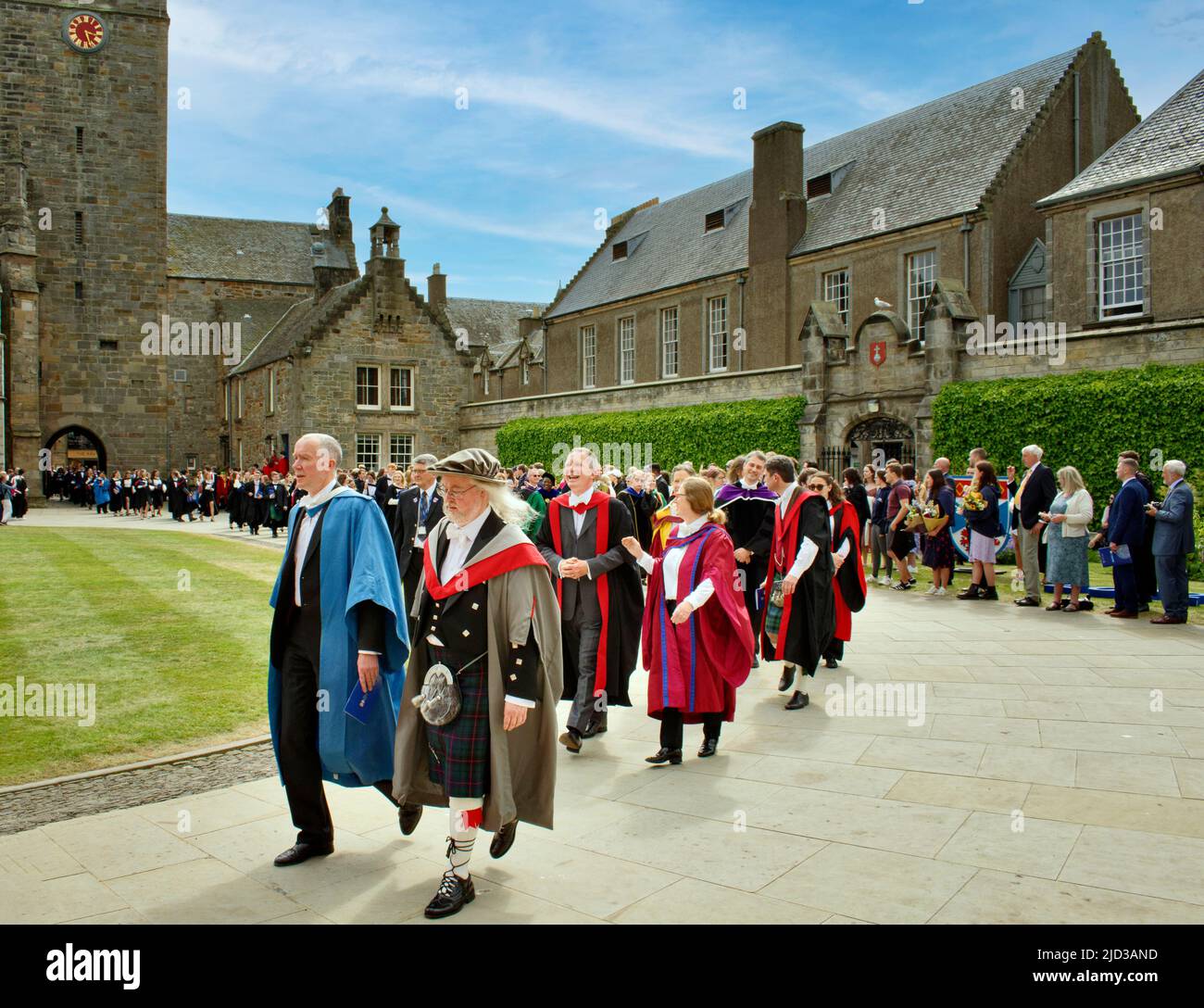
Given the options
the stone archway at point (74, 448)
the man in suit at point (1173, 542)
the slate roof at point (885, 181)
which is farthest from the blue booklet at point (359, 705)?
the stone archway at point (74, 448)

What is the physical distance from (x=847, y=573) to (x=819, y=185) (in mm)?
27732

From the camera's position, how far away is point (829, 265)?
3120cm

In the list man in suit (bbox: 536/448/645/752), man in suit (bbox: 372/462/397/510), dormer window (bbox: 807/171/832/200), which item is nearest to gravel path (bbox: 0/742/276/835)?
man in suit (bbox: 536/448/645/752)

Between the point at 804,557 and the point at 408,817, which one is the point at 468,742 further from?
the point at 804,557

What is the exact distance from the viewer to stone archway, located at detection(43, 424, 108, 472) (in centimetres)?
4334

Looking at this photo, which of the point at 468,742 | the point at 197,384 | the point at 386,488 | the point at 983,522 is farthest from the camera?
the point at 197,384

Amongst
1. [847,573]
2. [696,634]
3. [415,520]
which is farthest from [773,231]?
[696,634]

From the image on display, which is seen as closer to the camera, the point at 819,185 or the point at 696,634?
the point at 696,634

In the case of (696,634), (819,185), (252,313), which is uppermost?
(819,185)

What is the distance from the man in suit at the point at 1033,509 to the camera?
13.5 m

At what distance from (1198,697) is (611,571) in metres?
4.87

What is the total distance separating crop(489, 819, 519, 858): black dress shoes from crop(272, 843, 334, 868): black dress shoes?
2.94ft

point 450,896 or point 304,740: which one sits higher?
point 304,740

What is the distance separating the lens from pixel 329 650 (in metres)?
4.86
